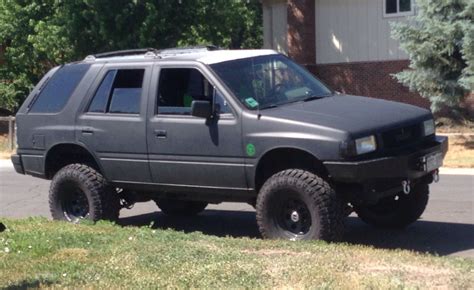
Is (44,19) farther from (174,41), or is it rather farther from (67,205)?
(67,205)

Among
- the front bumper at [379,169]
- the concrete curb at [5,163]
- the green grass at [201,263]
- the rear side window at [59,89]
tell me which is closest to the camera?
the green grass at [201,263]

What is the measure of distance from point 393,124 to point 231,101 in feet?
5.22

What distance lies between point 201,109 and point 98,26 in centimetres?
1664

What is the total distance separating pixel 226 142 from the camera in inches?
356

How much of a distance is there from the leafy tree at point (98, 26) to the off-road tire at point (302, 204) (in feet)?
53.8

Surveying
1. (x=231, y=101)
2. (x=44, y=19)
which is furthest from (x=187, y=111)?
(x=44, y=19)

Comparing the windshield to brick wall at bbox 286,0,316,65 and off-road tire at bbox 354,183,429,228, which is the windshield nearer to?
off-road tire at bbox 354,183,429,228

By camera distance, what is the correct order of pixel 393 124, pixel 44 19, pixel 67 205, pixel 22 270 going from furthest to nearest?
pixel 44 19 < pixel 67 205 < pixel 393 124 < pixel 22 270

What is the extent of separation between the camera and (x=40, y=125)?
10.4 metres

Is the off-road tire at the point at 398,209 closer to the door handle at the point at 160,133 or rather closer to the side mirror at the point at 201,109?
the side mirror at the point at 201,109

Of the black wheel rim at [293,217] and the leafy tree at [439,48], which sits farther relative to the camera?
the leafy tree at [439,48]

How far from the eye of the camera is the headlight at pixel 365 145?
27.2 ft

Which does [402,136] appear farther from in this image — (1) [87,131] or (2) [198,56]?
(1) [87,131]

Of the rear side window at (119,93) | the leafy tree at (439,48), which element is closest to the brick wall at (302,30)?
the leafy tree at (439,48)
